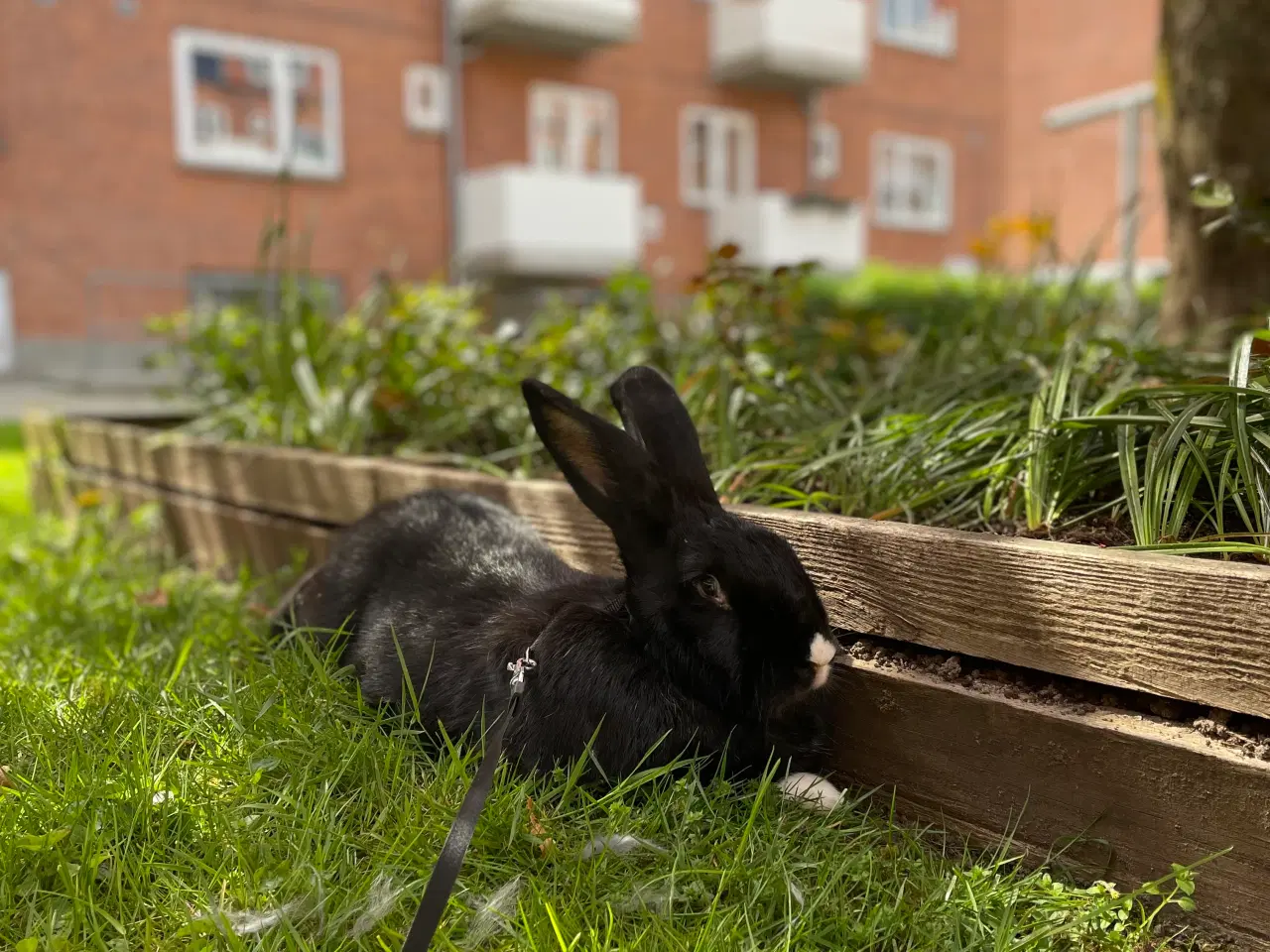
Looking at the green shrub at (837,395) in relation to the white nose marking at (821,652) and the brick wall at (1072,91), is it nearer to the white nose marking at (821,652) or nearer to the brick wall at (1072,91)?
the white nose marking at (821,652)

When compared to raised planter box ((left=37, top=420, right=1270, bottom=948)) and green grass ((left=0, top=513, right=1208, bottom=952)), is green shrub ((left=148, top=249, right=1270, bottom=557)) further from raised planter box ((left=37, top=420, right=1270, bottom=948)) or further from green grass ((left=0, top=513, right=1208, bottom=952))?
green grass ((left=0, top=513, right=1208, bottom=952))

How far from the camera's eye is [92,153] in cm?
1258

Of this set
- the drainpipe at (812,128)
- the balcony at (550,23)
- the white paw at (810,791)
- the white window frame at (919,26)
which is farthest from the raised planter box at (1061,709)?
the white window frame at (919,26)

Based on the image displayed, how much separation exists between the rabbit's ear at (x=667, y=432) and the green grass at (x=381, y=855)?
47 centimetres

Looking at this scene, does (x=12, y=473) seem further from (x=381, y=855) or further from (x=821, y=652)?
(x=821, y=652)

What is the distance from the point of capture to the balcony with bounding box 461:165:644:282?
1479 centimetres

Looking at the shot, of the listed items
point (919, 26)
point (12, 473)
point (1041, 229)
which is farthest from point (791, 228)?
point (1041, 229)

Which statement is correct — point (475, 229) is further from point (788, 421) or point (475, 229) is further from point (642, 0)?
point (788, 421)

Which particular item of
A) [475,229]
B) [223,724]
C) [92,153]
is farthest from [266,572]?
[475,229]

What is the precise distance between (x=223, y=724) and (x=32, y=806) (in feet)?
1.15

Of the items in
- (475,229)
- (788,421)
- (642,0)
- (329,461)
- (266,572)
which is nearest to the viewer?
Result: (788,421)

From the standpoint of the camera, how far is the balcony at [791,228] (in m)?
17.0

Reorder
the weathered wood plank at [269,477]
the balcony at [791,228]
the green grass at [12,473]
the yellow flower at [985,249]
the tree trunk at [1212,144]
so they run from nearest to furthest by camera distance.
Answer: the weathered wood plank at [269,477] < the tree trunk at [1212,144] < the yellow flower at [985,249] < the green grass at [12,473] < the balcony at [791,228]

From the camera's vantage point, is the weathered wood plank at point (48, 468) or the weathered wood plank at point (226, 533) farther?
the weathered wood plank at point (48, 468)
